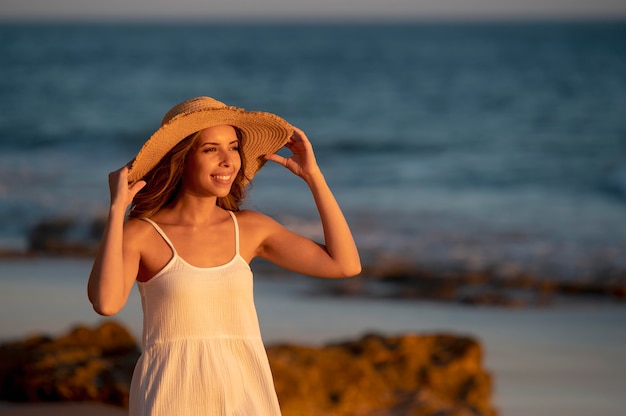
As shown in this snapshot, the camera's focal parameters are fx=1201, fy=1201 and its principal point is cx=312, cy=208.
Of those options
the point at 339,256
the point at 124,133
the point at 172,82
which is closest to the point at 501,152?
the point at 124,133

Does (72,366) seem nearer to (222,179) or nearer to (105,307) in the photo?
(222,179)

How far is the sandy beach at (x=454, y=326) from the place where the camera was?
20.0 feet

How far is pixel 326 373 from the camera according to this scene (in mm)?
5406

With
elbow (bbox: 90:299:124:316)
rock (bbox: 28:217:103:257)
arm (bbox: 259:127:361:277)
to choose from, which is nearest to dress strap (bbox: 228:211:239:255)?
arm (bbox: 259:127:361:277)

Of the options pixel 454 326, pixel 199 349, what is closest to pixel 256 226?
pixel 199 349

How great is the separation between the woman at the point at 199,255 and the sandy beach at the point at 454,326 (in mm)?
1949

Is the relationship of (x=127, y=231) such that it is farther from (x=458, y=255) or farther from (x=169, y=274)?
(x=458, y=255)

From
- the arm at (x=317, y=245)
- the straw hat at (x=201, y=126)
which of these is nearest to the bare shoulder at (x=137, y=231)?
the straw hat at (x=201, y=126)

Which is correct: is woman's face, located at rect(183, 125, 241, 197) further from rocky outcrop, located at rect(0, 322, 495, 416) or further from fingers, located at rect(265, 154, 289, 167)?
rocky outcrop, located at rect(0, 322, 495, 416)

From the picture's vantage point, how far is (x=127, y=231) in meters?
3.24

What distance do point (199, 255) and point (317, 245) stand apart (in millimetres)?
414

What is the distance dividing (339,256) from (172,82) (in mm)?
28756

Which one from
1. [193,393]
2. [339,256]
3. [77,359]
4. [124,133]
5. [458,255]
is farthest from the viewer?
[124,133]

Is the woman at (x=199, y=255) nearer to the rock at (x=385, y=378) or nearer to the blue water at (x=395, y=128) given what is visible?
the rock at (x=385, y=378)
